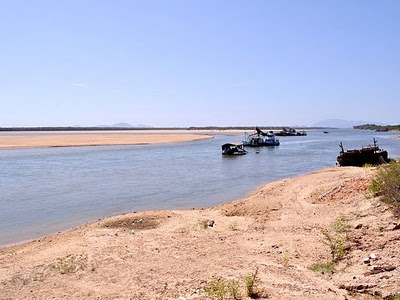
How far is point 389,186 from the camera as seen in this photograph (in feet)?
36.5

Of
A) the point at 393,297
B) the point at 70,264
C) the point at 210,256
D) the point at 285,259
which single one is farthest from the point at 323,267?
the point at 70,264

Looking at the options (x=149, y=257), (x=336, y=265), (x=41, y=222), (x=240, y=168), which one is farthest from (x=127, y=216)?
(x=240, y=168)

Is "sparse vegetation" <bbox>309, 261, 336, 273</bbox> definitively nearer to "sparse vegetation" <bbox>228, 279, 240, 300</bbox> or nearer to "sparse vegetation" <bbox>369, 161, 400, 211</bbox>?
"sparse vegetation" <bbox>228, 279, 240, 300</bbox>

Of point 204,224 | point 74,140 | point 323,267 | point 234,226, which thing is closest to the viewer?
point 323,267

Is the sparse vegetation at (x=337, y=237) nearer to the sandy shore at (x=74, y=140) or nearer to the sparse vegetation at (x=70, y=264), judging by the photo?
the sparse vegetation at (x=70, y=264)

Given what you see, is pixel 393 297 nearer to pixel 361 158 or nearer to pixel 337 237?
pixel 337 237

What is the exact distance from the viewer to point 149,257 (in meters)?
9.23

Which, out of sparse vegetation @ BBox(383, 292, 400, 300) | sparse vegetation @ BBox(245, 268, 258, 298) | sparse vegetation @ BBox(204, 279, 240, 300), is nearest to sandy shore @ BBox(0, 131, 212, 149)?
sparse vegetation @ BBox(204, 279, 240, 300)

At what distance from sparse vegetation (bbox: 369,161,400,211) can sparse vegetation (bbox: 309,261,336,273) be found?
10.6 ft

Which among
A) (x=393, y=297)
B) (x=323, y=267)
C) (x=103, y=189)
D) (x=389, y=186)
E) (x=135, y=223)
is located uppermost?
(x=389, y=186)

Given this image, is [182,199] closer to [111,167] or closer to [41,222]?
[41,222]

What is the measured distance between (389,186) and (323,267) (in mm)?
4321

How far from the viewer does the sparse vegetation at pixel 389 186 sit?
34.9 feet

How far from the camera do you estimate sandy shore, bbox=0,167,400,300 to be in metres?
7.19
